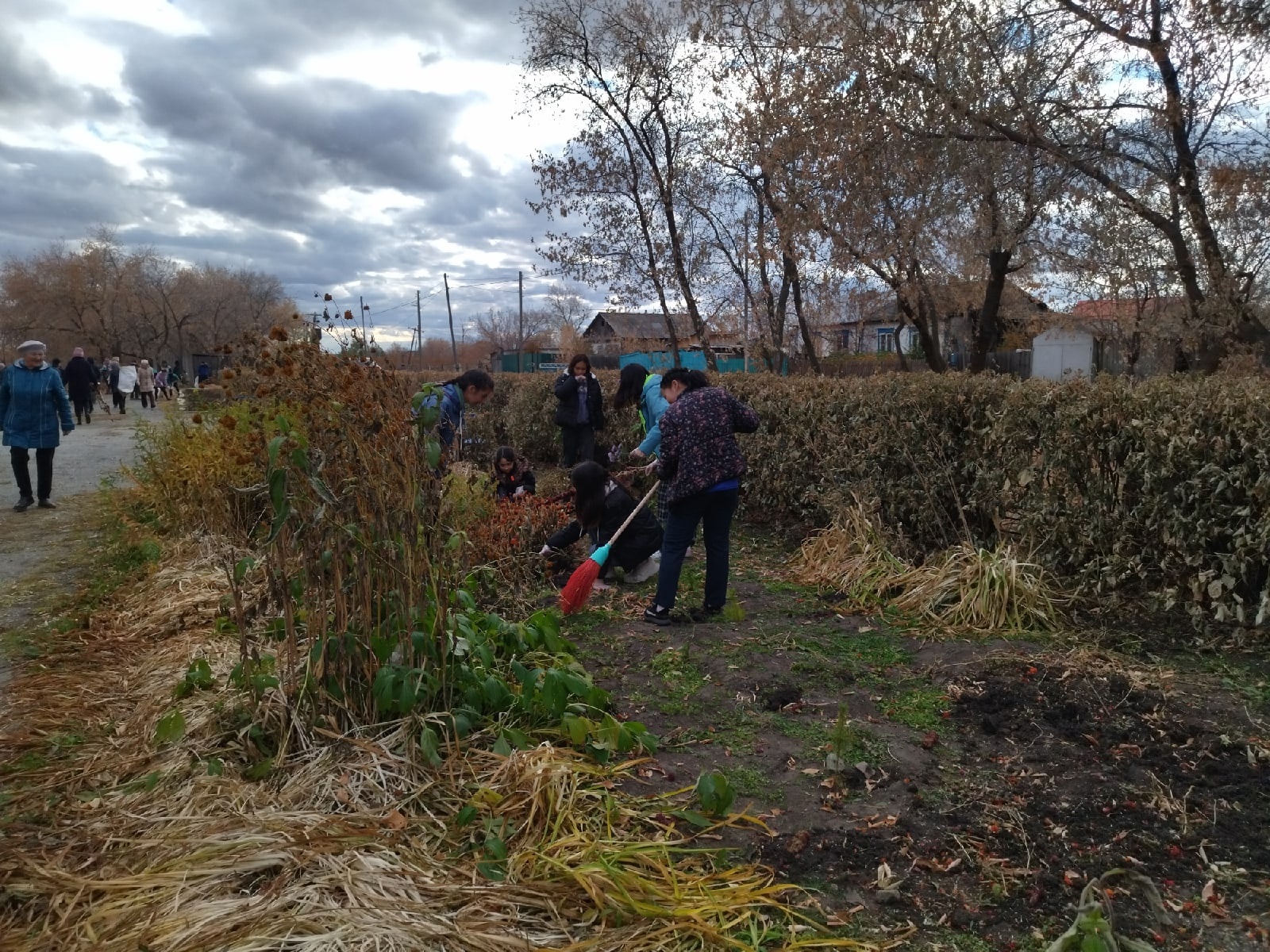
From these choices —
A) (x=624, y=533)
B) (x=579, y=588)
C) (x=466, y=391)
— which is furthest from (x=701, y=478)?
(x=466, y=391)

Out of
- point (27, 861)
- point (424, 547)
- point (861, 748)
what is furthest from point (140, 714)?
point (861, 748)

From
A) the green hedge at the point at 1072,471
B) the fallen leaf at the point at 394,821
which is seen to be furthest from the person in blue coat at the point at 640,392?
the fallen leaf at the point at 394,821

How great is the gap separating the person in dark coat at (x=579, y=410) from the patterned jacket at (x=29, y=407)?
475 cm

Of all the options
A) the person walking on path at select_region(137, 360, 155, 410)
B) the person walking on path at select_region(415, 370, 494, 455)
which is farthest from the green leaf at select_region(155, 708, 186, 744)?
the person walking on path at select_region(137, 360, 155, 410)

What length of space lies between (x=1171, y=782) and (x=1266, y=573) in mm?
1798

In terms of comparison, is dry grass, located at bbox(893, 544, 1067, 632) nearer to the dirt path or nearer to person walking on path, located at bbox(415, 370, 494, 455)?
person walking on path, located at bbox(415, 370, 494, 455)

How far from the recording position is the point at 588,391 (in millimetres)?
9516

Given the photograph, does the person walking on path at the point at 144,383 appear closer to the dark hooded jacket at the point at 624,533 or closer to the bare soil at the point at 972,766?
the dark hooded jacket at the point at 624,533

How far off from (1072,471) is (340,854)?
172 inches

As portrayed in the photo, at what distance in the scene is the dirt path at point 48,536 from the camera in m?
5.36

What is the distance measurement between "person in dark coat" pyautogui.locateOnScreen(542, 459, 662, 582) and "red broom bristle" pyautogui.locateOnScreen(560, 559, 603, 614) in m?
0.81

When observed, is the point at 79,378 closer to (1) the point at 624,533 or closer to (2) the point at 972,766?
(1) the point at 624,533

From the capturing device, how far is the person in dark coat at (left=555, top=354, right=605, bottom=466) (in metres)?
9.31

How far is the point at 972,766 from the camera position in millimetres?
3230
